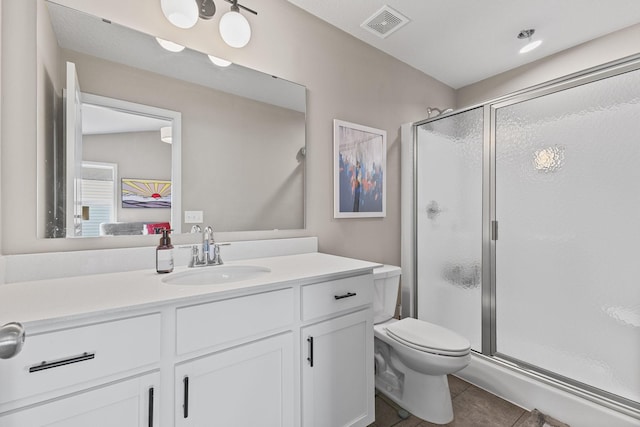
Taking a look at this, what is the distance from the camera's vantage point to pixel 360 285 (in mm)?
1339

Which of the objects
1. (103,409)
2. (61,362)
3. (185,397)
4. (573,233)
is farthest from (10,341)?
(573,233)

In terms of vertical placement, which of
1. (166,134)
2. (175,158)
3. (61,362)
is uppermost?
(166,134)

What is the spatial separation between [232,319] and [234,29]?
139cm

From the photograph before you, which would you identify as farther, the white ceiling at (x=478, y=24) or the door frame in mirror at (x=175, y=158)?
the white ceiling at (x=478, y=24)

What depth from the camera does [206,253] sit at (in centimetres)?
133

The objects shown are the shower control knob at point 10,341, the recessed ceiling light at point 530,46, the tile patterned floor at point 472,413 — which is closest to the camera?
the shower control knob at point 10,341

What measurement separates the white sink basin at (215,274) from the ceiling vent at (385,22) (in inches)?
68.1

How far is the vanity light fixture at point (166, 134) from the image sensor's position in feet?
4.39

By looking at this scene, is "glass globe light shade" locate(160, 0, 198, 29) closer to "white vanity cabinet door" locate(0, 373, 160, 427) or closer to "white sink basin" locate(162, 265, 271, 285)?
"white sink basin" locate(162, 265, 271, 285)

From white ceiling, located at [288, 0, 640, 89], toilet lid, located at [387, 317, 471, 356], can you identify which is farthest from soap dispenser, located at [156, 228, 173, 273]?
white ceiling, located at [288, 0, 640, 89]

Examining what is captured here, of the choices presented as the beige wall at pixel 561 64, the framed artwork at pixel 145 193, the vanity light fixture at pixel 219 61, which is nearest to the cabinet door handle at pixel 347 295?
the framed artwork at pixel 145 193

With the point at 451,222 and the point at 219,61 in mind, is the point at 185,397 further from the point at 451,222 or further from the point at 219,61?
the point at 451,222

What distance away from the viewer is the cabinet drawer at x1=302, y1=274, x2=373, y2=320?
3.79ft

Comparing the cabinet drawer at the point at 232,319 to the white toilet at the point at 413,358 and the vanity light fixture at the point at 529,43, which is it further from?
the vanity light fixture at the point at 529,43
